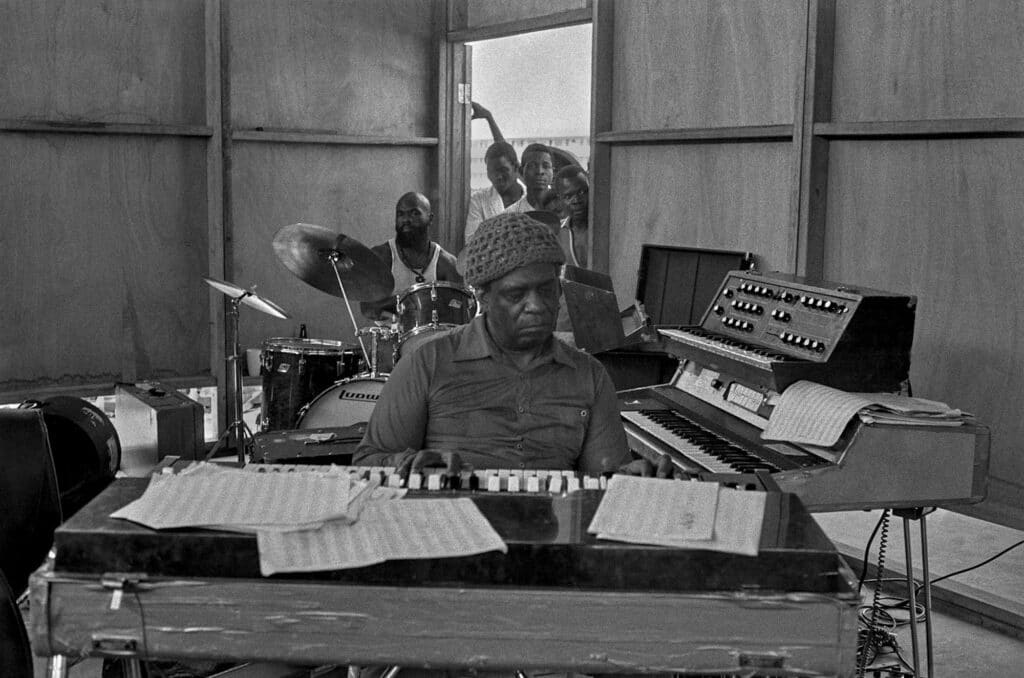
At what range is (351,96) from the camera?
25.7 ft

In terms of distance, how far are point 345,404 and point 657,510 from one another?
3826 mm

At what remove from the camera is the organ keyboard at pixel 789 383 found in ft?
10.6

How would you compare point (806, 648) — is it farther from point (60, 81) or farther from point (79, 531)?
point (60, 81)

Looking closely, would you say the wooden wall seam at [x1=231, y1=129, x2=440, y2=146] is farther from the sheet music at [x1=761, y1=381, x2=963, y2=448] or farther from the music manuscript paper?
the music manuscript paper

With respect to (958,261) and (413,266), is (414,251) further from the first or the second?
(958,261)

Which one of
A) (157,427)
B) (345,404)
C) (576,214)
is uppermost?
(576,214)

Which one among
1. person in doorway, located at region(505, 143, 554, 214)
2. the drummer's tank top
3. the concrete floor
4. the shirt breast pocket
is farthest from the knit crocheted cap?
the drummer's tank top

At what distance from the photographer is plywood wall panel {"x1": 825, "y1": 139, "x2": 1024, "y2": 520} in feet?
14.5

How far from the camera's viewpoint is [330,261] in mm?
6422

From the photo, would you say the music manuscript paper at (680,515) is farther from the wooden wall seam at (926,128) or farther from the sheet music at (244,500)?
the wooden wall seam at (926,128)

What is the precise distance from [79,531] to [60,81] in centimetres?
537

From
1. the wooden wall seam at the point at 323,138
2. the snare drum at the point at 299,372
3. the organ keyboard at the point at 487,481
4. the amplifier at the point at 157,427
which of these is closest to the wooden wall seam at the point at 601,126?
the snare drum at the point at 299,372

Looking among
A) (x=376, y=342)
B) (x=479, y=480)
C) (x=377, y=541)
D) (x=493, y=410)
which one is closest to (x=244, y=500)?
(x=377, y=541)

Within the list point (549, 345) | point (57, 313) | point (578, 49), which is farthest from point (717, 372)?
point (57, 313)
